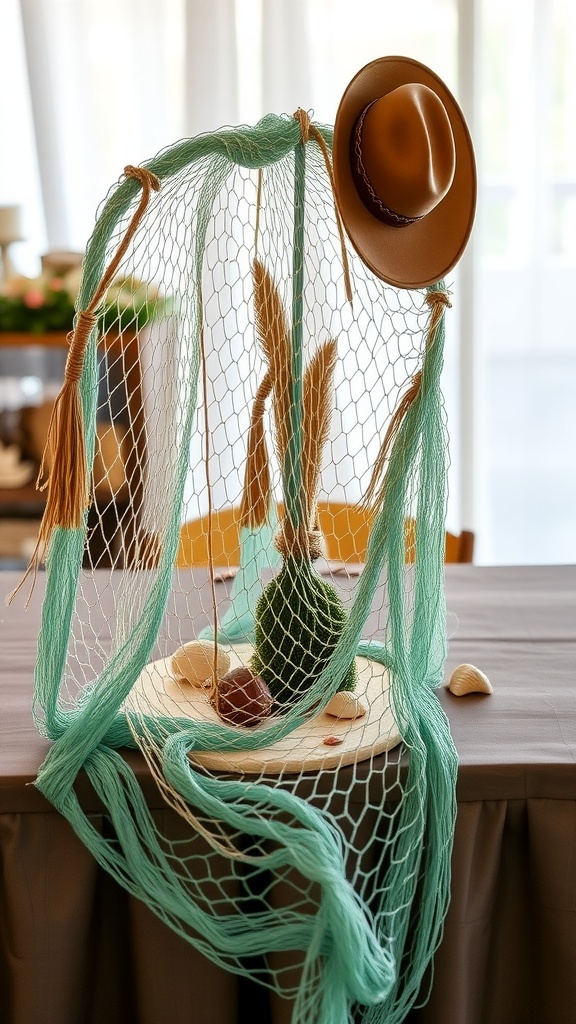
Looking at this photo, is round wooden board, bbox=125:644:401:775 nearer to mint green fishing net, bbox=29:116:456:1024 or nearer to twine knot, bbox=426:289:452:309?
mint green fishing net, bbox=29:116:456:1024

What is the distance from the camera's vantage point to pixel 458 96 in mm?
2697

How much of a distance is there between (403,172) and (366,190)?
0.13ft

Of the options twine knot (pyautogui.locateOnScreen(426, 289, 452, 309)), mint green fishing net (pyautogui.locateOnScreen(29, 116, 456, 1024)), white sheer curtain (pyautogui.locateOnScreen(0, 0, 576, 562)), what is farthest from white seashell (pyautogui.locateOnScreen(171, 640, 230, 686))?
white sheer curtain (pyautogui.locateOnScreen(0, 0, 576, 562))

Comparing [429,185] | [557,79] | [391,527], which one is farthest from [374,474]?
[557,79]

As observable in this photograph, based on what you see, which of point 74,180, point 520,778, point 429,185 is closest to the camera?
point 429,185

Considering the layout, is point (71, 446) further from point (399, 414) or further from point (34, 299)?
point (34, 299)

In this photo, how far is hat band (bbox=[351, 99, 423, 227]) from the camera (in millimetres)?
834

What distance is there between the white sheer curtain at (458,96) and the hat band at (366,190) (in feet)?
6.49

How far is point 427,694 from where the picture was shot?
104cm

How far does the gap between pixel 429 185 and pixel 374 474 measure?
254 mm

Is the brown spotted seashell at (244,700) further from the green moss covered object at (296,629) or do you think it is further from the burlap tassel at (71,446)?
the burlap tassel at (71,446)

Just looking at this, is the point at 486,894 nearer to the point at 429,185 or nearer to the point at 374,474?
the point at 374,474

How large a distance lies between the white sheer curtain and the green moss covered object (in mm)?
1968

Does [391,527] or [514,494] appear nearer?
[391,527]
